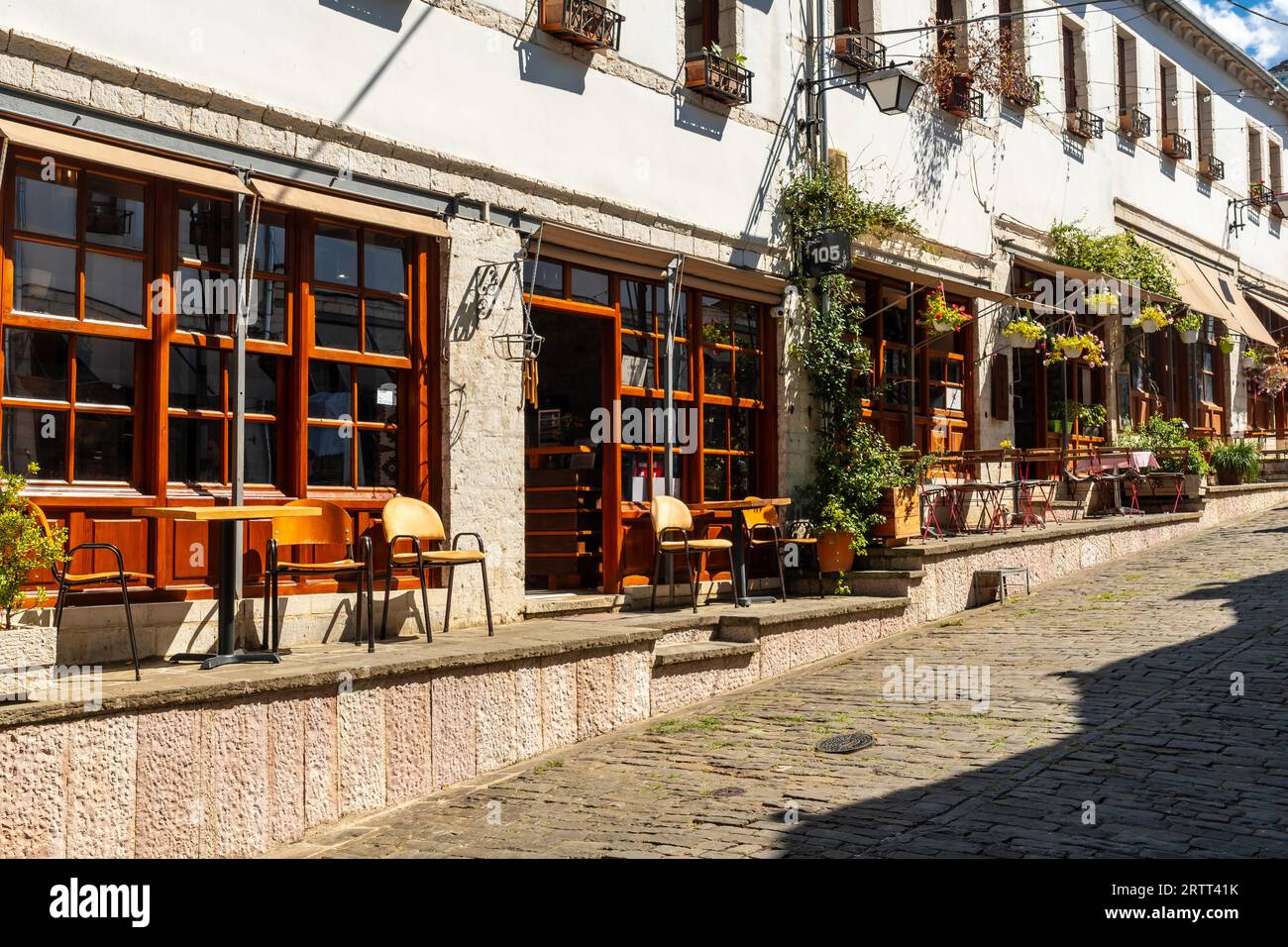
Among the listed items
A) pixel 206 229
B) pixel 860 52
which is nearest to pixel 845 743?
pixel 206 229

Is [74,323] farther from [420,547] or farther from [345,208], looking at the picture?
[420,547]

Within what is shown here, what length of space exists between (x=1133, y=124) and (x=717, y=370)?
441 inches

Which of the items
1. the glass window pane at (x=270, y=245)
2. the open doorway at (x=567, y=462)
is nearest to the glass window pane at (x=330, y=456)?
the glass window pane at (x=270, y=245)

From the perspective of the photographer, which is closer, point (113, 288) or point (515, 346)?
point (113, 288)

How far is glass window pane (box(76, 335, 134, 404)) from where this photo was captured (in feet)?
22.2

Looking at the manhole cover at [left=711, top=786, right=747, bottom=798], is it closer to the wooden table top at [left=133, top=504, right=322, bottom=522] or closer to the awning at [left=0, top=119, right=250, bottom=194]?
the wooden table top at [left=133, top=504, right=322, bottom=522]

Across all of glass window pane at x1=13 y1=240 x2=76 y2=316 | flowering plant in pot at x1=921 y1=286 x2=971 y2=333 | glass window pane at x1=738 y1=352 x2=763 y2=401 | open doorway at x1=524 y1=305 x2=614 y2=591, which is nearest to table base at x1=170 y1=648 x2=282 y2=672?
glass window pane at x1=13 y1=240 x2=76 y2=316

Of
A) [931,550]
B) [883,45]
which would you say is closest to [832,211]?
[883,45]

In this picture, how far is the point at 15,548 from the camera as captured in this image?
5.39 metres

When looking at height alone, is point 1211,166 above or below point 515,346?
above

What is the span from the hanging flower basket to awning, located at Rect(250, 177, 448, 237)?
89 centimetres

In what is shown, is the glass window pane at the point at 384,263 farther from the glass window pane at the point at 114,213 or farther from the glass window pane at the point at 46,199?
the glass window pane at the point at 46,199

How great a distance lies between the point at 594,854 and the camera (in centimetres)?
523
